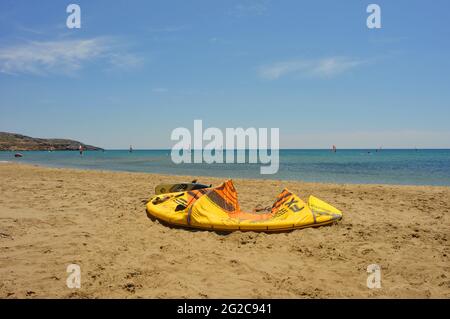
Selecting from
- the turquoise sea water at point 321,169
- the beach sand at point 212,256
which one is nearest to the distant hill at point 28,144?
the turquoise sea water at point 321,169

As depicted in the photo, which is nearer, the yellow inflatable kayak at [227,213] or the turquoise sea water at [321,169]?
the yellow inflatable kayak at [227,213]

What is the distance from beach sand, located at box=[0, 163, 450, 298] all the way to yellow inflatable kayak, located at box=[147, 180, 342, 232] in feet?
0.68

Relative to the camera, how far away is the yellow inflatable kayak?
6.43 m

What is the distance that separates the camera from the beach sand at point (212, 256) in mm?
3996

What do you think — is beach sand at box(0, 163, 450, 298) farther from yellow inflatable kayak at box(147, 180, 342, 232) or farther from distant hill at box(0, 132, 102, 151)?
distant hill at box(0, 132, 102, 151)

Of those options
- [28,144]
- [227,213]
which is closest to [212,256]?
[227,213]

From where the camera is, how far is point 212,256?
516cm

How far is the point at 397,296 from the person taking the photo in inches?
153

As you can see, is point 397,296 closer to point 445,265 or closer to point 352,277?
point 352,277

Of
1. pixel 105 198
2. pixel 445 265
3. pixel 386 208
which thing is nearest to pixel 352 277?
pixel 445 265

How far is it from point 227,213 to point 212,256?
230 centimetres

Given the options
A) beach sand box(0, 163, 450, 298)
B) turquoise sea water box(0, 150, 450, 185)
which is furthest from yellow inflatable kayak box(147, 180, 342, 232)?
turquoise sea water box(0, 150, 450, 185)

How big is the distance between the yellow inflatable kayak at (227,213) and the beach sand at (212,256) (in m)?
0.21

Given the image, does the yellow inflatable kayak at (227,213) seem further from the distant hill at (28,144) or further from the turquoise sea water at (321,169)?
the distant hill at (28,144)
